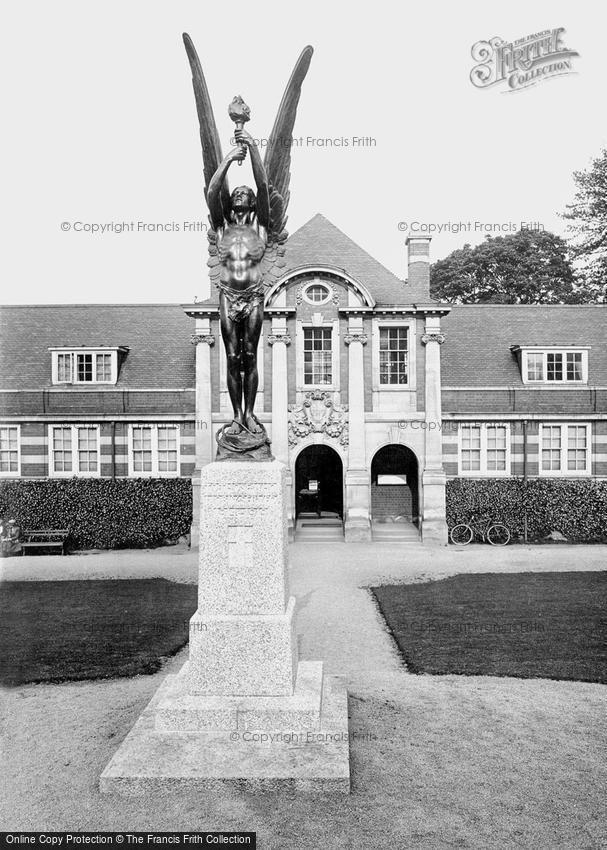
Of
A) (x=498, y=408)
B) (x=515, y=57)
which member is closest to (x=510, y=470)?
(x=498, y=408)

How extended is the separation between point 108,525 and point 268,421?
6487 mm

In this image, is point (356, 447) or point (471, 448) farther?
point (471, 448)

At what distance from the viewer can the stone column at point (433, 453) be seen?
A: 22.9 metres

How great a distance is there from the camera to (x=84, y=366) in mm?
25359

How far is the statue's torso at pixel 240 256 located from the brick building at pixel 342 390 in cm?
1526

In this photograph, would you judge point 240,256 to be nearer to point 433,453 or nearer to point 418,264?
point 433,453

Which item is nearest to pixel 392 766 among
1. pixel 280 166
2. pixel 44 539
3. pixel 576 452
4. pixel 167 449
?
pixel 280 166

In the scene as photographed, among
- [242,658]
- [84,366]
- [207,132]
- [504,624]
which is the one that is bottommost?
[504,624]

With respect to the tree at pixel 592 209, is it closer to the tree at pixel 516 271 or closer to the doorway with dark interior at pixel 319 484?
the tree at pixel 516 271

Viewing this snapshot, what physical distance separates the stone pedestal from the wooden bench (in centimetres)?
1576

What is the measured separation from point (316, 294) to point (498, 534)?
10356 mm

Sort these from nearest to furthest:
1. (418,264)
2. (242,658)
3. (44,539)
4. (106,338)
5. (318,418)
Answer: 1. (242,658)
2. (44,539)
3. (318,418)
4. (418,264)
5. (106,338)

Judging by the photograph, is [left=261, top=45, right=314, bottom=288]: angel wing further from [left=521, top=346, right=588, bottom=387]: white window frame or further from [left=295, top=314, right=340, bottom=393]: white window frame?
[left=521, top=346, right=588, bottom=387]: white window frame

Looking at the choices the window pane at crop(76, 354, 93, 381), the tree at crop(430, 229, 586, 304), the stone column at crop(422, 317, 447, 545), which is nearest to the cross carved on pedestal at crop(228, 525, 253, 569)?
the stone column at crop(422, 317, 447, 545)
